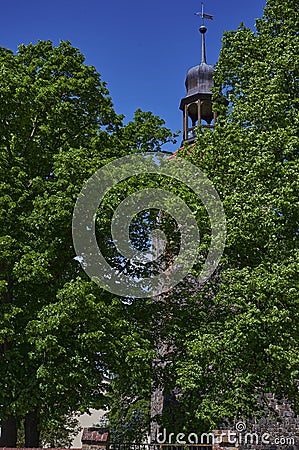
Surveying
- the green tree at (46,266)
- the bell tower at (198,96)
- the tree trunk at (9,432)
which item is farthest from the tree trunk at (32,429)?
the bell tower at (198,96)

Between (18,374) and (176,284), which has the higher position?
(176,284)

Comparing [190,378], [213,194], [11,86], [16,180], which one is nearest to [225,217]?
[213,194]

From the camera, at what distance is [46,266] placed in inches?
525

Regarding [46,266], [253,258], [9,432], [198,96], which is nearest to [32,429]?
[9,432]

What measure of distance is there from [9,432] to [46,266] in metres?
4.39

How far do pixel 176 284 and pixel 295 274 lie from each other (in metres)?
4.13

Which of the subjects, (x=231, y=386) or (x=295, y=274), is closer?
(x=295, y=274)

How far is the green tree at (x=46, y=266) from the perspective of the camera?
42.1 ft

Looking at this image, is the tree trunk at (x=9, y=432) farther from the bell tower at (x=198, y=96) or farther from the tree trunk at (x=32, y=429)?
the bell tower at (x=198, y=96)

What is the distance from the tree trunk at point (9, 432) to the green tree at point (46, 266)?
0.02 m

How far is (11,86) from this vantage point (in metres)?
14.1

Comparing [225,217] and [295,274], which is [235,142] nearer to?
[225,217]

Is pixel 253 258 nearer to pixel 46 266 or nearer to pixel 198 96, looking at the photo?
pixel 46 266

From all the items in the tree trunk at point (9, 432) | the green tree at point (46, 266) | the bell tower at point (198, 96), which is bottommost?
the tree trunk at point (9, 432)
